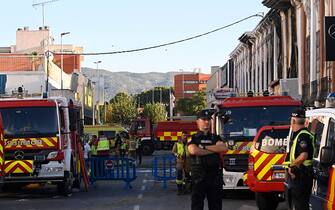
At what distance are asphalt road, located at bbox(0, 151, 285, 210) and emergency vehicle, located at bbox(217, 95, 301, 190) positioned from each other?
0.73 meters

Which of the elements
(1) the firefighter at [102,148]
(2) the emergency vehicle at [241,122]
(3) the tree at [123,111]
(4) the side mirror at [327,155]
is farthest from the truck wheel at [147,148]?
(3) the tree at [123,111]

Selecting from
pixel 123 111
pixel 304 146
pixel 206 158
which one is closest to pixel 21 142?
pixel 206 158

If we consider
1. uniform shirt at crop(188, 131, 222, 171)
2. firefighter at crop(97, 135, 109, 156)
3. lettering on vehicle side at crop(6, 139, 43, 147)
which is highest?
uniform shirt at crop(188, 131, 222, 171)

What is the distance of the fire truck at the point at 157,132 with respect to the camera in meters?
52.2

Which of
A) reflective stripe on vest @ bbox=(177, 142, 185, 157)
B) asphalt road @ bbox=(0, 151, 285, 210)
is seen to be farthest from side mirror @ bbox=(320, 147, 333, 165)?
reflective stripe on vest @ bbox=(177, 142, 185, 157)

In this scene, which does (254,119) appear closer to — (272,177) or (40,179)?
(272,177)

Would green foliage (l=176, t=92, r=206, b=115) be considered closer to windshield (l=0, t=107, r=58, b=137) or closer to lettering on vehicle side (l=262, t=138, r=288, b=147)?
windshield (l=0, t=107, r=58, b=137)

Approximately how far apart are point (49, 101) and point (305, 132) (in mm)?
10958

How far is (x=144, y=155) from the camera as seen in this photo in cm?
5206

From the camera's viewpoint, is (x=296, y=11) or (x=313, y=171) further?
(x=296, y=11)

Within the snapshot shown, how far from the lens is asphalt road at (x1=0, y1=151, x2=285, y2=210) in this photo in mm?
16859

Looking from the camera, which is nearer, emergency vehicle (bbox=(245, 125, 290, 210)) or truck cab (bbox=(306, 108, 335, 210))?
truck cab (bbox=(306, 108, 335, 210))

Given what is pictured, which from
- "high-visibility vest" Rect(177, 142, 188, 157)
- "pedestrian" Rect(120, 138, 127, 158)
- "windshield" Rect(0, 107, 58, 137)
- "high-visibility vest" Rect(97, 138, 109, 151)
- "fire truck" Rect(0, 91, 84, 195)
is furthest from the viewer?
"pedestrian" Rect(120, 138, 127, 158)

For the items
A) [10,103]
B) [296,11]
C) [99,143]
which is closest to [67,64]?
[296,11]
